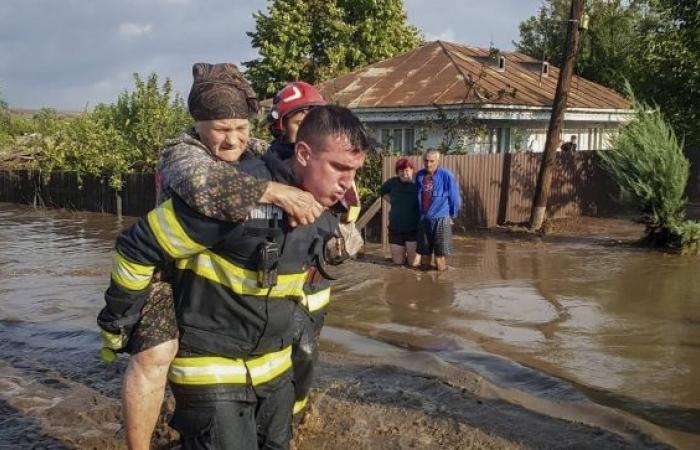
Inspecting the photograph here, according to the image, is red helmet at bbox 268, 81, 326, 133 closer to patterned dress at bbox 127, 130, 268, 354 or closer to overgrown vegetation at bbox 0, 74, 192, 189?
patterned dress at bbox 127, 130, 268, 354

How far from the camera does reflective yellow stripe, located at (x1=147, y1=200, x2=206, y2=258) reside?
2.49m

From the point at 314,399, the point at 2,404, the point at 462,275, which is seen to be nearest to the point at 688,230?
the point at 462,275

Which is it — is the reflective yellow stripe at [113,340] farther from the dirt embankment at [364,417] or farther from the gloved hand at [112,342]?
the dirt embankment at [364,417]

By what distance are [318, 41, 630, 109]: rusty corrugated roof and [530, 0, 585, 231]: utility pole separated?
10.6 feet

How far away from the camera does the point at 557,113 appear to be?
52.3ft

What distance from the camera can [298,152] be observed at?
2.63 m

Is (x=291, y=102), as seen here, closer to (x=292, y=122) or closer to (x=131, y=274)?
(x=292, y=122)

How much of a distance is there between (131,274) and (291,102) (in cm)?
179

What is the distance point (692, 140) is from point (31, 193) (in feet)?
67.7

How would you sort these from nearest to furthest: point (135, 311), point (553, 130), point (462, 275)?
point (135, 311)
point (462, 275)
point (553, 130)

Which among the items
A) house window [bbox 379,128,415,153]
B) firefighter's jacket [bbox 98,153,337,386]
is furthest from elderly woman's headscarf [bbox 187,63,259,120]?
house window [bbox 379,128,415,153]

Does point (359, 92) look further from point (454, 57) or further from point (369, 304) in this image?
point (369, 304)

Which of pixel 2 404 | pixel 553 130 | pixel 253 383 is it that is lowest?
pixel 2 404

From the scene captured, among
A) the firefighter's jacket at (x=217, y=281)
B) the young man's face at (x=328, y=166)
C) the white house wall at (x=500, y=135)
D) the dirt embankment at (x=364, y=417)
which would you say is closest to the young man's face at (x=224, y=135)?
the firefighter's jacket at (x=217, y=281)
